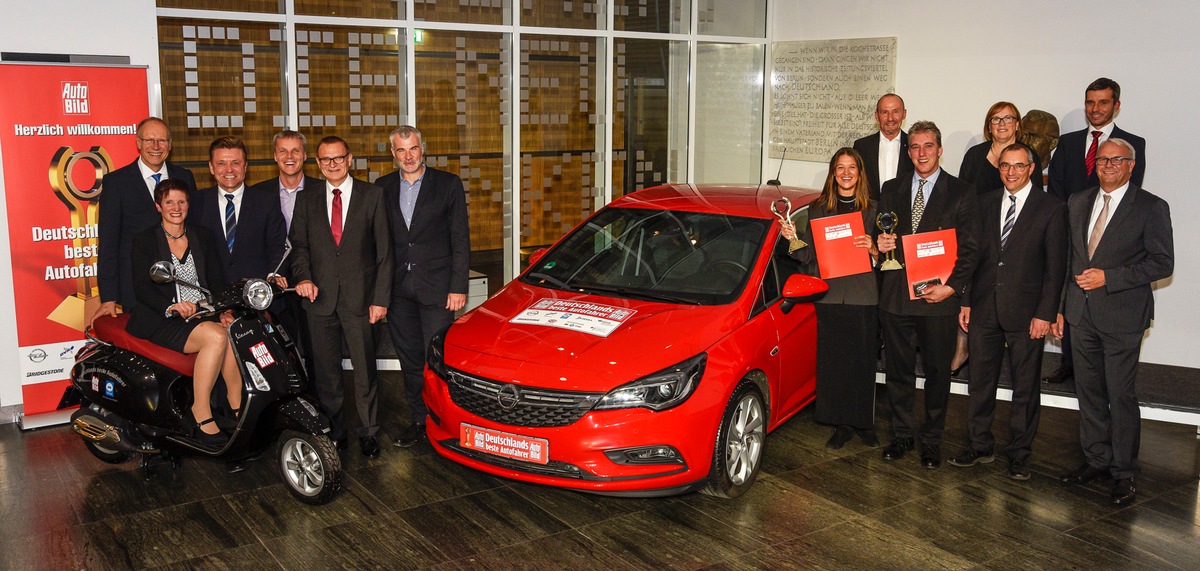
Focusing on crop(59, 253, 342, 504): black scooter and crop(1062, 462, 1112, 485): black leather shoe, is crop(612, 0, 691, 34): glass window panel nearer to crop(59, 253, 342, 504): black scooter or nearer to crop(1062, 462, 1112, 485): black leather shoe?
crop(59, 253, 342, 504): black scooter

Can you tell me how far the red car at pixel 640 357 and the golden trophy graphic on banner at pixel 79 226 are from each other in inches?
98.7

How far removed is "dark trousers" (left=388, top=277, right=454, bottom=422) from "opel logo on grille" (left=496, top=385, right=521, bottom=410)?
3.78 ft

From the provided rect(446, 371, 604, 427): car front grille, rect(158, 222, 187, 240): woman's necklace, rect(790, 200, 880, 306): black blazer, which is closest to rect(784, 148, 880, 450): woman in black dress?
rect(790, 200, 880, 306): black blazer

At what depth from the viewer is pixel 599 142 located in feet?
30.2

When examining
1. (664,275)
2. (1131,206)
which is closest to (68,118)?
(664,275)

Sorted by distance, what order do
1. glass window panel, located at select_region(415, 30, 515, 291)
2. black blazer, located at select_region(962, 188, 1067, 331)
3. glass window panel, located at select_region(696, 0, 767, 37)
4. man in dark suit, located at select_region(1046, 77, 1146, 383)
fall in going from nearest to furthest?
black blazer, located at select_region(962, 188, 1067, 331), man in dark suit, located at select_region(1046, 77, 1146, 383), glass window panel, located at select_region(415, 30, 515, 291), glass window panel, located at select_region(696, 0, 767, 37)

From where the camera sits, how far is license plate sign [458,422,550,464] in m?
4.44

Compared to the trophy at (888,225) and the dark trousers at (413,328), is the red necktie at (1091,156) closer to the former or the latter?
the trophy at (888,225)

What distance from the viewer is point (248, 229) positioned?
5.47m

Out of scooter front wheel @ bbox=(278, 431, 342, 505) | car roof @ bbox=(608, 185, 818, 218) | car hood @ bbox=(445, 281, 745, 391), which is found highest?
car roof @ bbox=(608, 185, 818, 218)

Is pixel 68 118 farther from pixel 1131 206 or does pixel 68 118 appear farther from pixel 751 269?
pixel 1131 206

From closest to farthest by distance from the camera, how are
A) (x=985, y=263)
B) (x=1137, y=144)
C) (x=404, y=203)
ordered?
(x=985, y=263) → (x=404, y=203) → (x=1137, y=144)

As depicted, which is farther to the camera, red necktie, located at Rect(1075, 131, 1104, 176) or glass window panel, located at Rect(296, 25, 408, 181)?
glass window panel, located at Rect(296, 25, 408, 181)

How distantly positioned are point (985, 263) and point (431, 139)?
4.79 m
